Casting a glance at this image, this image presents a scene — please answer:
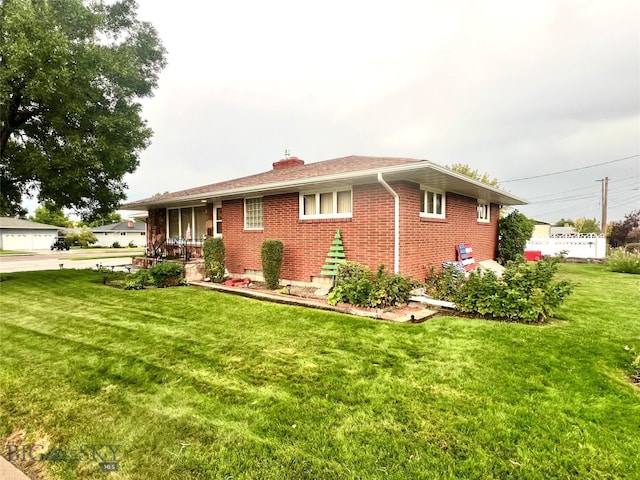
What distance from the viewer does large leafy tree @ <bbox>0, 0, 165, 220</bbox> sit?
849cm

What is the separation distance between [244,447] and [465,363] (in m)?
2.94

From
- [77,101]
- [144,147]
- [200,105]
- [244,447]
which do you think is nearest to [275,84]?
[200,105]

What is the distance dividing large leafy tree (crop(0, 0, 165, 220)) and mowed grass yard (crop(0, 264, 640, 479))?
22.1ft

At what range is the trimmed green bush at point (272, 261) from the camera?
9008mm

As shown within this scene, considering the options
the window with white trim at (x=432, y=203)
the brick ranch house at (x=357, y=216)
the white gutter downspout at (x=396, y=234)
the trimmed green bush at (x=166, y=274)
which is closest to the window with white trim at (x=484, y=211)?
the brick ranch house at (x=357, y=216)

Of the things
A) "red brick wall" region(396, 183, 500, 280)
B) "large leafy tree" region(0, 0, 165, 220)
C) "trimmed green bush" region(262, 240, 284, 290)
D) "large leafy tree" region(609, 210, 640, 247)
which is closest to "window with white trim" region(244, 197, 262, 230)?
"trimmed green bush" region(262, 240, 284, 290)

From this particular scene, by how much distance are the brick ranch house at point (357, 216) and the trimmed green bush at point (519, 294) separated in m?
1.87

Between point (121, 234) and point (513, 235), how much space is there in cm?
5523

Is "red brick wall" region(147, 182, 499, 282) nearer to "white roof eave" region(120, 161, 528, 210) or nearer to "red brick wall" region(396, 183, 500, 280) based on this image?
"red brick wall" region(396, 183, 500, 280)

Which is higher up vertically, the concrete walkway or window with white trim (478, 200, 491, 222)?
window with white trim (478, 200, 491, 222)

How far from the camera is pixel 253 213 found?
10789 mm

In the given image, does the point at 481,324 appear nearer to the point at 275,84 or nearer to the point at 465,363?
the point at 465,363

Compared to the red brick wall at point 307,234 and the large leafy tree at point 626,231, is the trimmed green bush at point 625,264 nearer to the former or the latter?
the red brick wall at point 307,234

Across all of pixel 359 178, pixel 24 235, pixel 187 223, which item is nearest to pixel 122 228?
pixel 24 235
